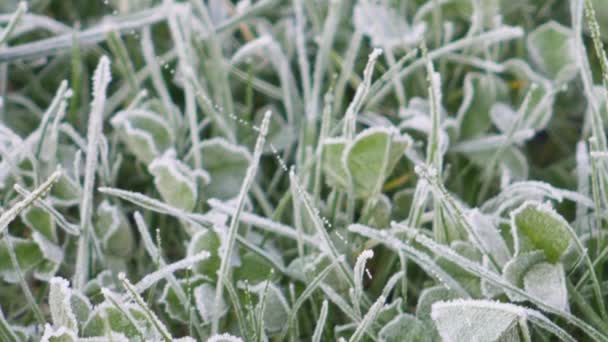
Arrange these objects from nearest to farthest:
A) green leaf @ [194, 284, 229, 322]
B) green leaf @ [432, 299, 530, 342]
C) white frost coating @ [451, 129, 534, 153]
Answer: green leaf @ [432, 299, 530, 342] < green leaf @ [194, 284, 229, 322] < white frost coating @ [451, 129, 534, 153]

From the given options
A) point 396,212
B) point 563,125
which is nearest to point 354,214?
point 396,212

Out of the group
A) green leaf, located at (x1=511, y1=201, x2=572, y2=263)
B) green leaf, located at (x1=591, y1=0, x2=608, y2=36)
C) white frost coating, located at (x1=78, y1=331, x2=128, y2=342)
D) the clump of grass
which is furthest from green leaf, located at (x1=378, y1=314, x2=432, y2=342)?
green leaf, located at (x1=591, y1=0, x2=608, y2=36)

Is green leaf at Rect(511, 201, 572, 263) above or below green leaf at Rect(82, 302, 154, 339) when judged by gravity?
above

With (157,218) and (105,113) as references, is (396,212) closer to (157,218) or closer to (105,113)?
(157,218)

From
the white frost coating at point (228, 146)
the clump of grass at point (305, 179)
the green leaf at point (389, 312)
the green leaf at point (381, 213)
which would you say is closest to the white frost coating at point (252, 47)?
the clump of grass at point (305, 179)

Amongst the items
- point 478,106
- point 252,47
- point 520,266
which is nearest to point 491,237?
point 520,266

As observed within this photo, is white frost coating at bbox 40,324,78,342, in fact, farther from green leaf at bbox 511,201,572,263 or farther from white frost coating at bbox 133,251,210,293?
green leaf at bbox 511,201,572,263

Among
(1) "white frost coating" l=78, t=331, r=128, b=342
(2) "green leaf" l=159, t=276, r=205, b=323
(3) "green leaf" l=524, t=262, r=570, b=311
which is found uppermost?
(1) "white frost coating" l=78, t=331, r=128, b=342

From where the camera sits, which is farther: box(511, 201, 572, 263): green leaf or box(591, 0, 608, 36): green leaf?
box(591, 0, 608, 36): green leaf
